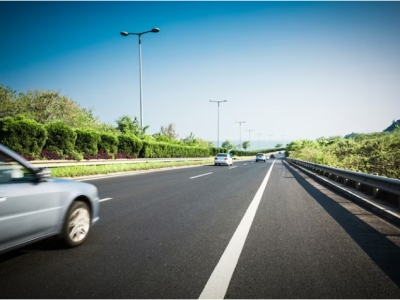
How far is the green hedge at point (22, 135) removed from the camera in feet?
48.0

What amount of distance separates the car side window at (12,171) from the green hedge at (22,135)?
13693 mm

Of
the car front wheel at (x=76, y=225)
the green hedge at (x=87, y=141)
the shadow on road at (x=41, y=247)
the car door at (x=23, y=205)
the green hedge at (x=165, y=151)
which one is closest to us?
the car door at (x=23, y=205)

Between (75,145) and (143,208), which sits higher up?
(75,145)

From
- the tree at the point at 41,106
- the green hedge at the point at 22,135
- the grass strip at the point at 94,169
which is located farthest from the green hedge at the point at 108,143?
the tree at the point at 41,106

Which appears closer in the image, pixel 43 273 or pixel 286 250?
pixel 43 273

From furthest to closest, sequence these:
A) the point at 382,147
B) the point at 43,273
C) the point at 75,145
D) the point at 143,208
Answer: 1. the point at 75,145
2. the point at 382,147
3. the point at 143,208
4. the point at 43,273

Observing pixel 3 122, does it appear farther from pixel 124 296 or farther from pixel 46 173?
pixel 124 296

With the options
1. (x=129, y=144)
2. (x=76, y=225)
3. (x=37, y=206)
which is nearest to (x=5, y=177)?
(x=37, y=206)

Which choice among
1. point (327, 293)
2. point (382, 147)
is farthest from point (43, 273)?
point (382, 147)

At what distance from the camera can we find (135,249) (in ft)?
12.1

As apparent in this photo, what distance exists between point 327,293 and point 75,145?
65.4 feet

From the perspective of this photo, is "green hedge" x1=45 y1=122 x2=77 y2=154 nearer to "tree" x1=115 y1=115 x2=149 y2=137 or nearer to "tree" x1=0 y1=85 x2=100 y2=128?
"tree" x1=0 y1=85 x2=100 y2=128

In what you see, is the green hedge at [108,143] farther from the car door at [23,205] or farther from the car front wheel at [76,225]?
the car door at [23,205]

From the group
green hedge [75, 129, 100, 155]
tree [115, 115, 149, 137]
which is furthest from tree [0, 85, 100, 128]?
green hedge [75, 129, 100, 155]
